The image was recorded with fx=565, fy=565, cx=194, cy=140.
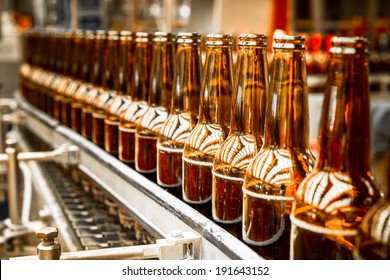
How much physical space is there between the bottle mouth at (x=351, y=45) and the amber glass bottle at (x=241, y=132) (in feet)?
0.68

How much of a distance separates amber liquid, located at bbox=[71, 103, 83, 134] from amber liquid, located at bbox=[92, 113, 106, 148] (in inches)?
6.9

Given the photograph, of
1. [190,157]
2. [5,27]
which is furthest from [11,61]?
[190,157]

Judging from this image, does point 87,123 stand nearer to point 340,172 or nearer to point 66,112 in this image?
point 66,112

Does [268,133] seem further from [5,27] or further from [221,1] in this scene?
[5,27]

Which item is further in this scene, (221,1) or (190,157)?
(221,1)

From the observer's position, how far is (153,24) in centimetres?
597

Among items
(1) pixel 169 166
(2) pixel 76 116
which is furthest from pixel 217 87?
(2) pixel 76 116

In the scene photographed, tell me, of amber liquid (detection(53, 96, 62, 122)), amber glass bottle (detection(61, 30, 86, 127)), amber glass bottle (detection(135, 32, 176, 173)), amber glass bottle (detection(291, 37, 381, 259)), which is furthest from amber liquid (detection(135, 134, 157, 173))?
amber liquid (detection(53, 96, 62, 122))

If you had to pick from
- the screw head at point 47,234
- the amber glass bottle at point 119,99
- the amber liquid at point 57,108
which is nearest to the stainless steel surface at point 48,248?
the screw head at point 47,234

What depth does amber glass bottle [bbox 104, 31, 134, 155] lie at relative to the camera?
1.20 meters

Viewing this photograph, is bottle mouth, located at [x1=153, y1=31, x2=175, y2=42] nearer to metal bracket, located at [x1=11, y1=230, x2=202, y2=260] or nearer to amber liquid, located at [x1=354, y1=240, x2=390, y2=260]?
metal bracket, located at [x1=11, y1=230, x2=202, y2=260]

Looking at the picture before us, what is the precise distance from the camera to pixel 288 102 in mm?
668

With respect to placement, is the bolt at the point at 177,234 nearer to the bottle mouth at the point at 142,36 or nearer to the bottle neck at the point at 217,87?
the bottle neck at the point at 217,87
